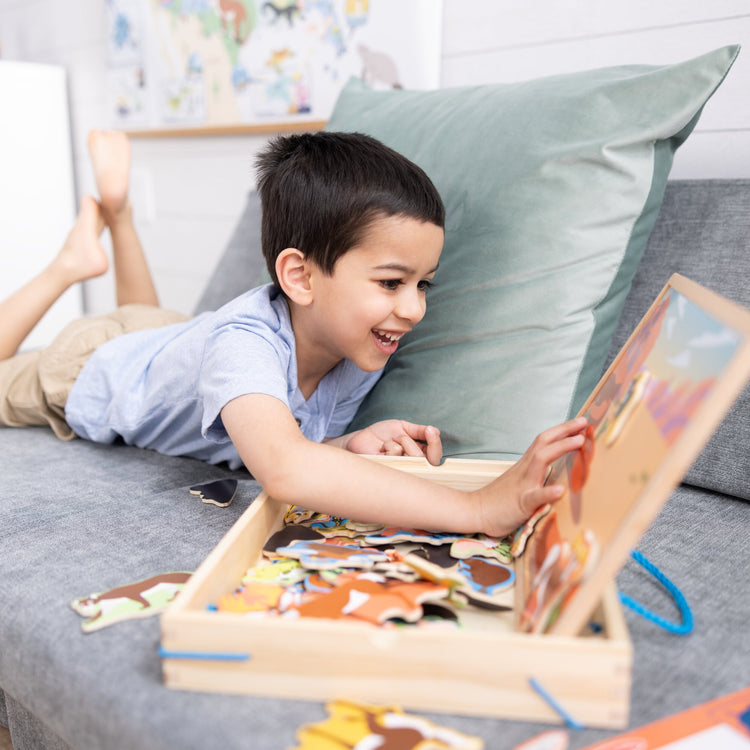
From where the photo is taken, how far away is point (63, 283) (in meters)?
1.46

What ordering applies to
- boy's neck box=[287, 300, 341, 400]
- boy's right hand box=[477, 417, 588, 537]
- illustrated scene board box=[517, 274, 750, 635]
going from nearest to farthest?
illustrated scene board box=[517, 274, 750, 635]
boy's right hand box=[477, 417, 588, 537]
boy's neck box=[287, 300, 341, 400]

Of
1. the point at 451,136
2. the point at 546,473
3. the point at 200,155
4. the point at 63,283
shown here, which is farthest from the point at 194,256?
the point at 546,473

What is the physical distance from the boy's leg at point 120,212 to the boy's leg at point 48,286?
0.34 ft

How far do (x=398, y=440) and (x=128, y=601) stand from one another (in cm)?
38

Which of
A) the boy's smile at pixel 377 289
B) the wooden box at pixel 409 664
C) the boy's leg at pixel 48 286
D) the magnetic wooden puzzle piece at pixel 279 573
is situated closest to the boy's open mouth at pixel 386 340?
the boy's smile at pixel 377 289

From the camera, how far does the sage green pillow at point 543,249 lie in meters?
0.89

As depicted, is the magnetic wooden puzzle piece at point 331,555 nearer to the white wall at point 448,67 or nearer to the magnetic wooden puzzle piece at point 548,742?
the magnetic wooden puzzle piece at point 548,742

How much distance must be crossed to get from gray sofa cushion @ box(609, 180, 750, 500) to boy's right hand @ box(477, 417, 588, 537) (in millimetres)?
285

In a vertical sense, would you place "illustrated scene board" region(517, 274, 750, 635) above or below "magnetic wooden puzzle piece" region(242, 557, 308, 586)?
above

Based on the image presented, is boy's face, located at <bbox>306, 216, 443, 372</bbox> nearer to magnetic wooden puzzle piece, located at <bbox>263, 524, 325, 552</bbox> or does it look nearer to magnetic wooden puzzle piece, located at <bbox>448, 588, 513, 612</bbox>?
magnetic wooden puzzle piece, located at <bbox>263, 524, 325, 552</bbox>

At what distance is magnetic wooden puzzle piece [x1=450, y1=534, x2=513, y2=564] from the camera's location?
70cm

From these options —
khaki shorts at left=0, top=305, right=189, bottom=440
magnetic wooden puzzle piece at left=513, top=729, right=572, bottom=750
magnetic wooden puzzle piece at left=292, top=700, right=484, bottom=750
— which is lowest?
khaki shorts at left=0, top=305, right=189, bottom=440

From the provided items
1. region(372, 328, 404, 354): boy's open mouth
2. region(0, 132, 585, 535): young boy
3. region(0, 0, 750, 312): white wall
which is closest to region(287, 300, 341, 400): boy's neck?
region(0, 132, 585, 535): young boy

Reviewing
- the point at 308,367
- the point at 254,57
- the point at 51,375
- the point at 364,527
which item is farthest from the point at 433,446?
the point at 254,57
